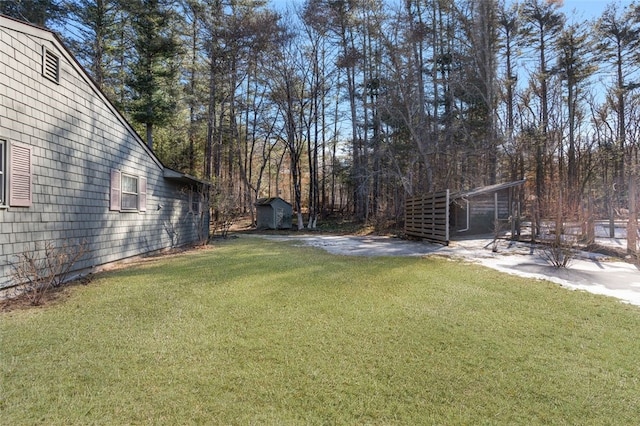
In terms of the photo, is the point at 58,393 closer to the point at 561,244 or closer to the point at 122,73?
the point at 561,244

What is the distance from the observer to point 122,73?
1573 centimetres

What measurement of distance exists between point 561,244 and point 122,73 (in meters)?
18.9

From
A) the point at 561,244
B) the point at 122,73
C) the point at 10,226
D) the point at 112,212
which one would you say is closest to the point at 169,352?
the point at 10,226

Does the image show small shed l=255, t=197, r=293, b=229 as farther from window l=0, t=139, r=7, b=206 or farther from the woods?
window l=0, t=139, r=7, b=206

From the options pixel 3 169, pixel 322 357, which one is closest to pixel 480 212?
pixel 322 357

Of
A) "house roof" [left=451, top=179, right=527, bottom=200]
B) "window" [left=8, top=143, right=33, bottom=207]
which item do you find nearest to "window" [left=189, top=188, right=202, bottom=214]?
"window" [left=8, top=143, right=33, bottom=207]

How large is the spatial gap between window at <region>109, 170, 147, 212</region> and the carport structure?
8.98m

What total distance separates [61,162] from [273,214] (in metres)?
13.5

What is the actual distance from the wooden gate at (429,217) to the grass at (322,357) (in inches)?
232

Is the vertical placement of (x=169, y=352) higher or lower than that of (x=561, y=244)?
lower

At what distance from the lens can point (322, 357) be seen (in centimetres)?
265

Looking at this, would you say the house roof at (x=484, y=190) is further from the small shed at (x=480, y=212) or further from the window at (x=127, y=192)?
the window at (x=127, y=192)

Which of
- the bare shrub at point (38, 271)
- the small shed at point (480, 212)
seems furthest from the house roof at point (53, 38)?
the small shed at point (480, 212)

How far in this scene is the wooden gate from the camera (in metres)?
10.6
